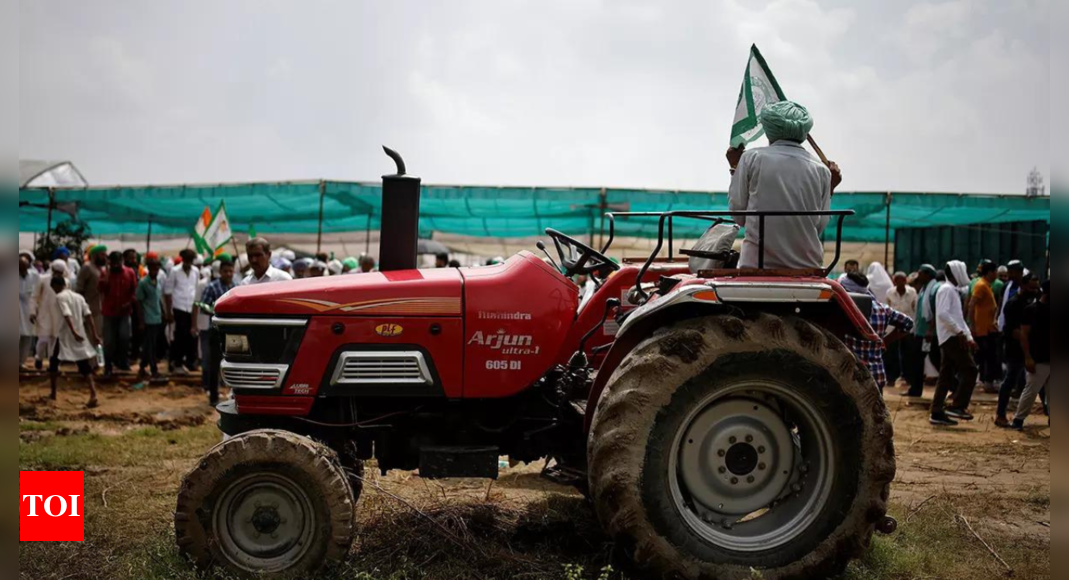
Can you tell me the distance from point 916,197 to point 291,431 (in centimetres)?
1369

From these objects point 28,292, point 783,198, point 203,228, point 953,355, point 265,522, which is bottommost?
point 265,522

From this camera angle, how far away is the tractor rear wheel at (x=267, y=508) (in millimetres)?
4203

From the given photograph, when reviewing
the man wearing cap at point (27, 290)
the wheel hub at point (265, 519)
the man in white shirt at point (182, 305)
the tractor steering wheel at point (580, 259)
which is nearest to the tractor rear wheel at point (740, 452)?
the tractor steering wheel at point (580, 259)

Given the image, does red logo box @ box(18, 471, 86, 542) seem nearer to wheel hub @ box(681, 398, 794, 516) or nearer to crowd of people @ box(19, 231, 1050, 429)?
crowd of people @ box(19, 231, 1050, 429)

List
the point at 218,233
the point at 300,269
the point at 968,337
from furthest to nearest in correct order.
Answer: the point at 218,233 < the point at 300,269 < the point at 968,337

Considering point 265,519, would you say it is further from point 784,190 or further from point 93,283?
point 93,283

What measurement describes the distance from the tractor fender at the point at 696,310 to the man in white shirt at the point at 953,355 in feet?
22.3

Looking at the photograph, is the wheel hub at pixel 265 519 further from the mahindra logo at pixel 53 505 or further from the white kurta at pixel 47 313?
the white kurta at pixel 47 313

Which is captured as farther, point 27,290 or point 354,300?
point 27,290

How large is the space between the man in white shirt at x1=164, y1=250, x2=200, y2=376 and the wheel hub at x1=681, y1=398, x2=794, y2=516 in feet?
35.2

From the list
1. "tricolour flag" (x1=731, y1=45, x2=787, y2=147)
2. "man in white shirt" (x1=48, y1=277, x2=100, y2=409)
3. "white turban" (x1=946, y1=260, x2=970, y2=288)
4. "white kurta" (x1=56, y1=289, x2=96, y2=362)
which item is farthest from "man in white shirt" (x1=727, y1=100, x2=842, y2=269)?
"white turban" (x1=946, y1=260, x2=970, y2=288)

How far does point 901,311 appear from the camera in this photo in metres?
14.0

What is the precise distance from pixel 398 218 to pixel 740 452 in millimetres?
2267

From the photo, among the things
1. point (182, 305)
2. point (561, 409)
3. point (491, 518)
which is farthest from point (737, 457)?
point (182, 305)
